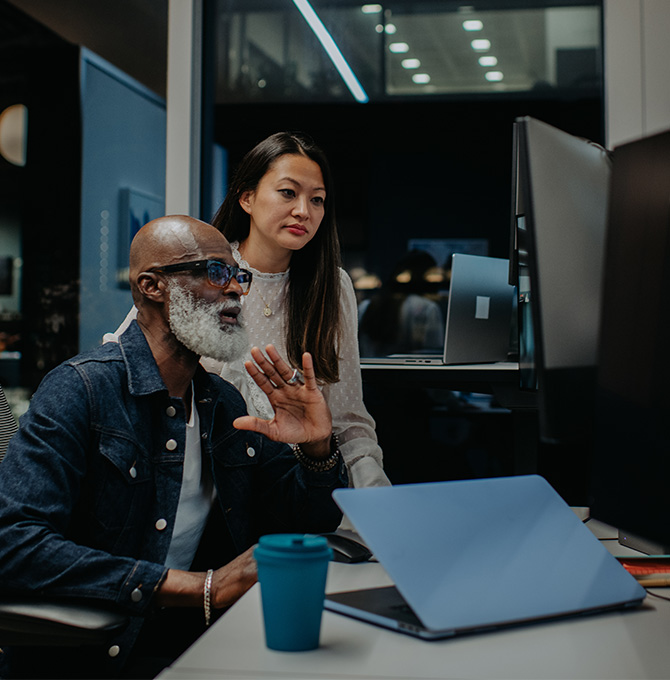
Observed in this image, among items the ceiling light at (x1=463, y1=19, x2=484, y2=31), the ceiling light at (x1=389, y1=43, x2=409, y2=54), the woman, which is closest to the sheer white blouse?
the woman

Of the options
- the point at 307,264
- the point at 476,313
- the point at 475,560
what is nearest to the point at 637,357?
the point at 475,560

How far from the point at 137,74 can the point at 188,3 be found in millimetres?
551

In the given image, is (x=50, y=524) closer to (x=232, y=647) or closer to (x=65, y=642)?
(x=65, y=642)

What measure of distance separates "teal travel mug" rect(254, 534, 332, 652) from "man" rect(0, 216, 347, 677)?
1.50 feet

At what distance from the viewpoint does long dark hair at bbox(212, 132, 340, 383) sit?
7.39 ft

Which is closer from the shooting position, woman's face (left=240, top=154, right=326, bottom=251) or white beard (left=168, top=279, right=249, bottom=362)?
white beard (left=168, top=279, right=249, bottom=362)

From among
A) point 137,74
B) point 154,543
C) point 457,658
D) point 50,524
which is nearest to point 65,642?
point 50,524

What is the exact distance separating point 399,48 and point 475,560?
14.1 feet

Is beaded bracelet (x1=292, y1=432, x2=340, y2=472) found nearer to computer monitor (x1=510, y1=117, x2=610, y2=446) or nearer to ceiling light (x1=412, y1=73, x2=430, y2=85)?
computer monitor (x1=510, y1=117, x2=610, y2=446)

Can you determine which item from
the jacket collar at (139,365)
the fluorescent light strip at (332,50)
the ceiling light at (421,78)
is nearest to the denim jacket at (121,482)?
the jacket collar at (139,365)

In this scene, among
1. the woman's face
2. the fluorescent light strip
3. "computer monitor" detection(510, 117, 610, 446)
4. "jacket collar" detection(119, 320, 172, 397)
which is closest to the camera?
"computer monitor" detection(510, 117, 610, 446)

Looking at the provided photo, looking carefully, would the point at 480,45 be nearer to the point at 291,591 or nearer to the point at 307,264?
the point at 307,264

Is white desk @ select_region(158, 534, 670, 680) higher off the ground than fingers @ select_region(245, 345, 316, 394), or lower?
lower

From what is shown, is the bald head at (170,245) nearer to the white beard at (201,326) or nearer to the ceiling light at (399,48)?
the white beard at (201,326)
